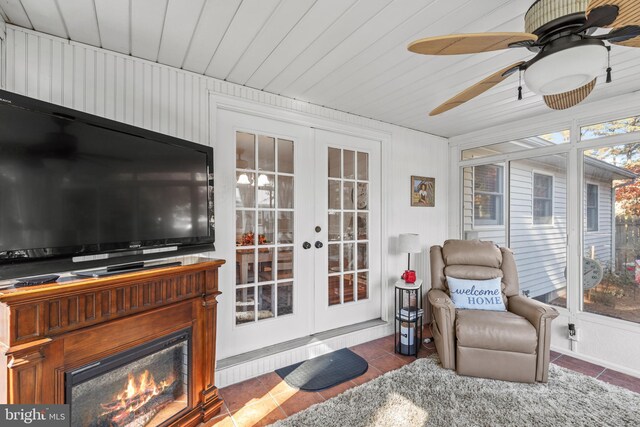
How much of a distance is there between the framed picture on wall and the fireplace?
2863 mm

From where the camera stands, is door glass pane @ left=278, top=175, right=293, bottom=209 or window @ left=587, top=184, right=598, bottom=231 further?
window @ left=587, top=184, right=598, bottom=231

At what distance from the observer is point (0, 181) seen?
3.78 ft

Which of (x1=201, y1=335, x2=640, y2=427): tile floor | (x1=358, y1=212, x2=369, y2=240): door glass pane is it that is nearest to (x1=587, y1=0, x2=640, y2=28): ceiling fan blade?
(x1=358, y1=212, x2=369, y2=240): door glass pane

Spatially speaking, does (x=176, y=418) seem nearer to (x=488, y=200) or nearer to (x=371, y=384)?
(x=371, y=384)

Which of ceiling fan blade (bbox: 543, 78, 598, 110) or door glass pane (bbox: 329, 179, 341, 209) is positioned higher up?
ceiling fan blade (bbox: 543, 78, 598, 110)

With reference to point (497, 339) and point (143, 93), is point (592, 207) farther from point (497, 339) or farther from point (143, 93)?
point (143, 93)

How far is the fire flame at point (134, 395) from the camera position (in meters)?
1.54

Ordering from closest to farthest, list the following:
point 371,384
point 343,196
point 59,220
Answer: point 59,220
point 371,384
point 343,196

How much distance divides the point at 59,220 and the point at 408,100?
267cm

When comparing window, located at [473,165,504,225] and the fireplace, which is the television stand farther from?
window, located at [473,165,504,225]

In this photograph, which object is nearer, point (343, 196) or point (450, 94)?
point (450, 94)

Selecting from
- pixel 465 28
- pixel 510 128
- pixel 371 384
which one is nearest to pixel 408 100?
pixel 465 28

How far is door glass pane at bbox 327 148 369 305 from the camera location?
3045mm

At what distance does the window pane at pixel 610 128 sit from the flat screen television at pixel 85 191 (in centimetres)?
359
